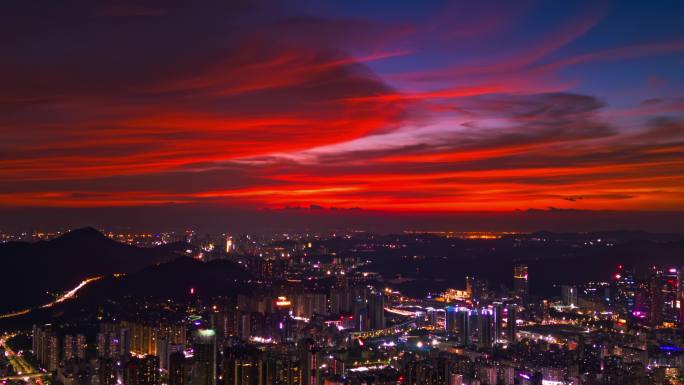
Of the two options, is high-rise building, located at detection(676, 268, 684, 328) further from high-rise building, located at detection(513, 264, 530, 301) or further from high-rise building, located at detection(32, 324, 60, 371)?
high-rise building, located at detection(32, 324, 60, 371)

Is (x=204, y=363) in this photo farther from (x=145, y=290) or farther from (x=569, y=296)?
(x=569, y=296)

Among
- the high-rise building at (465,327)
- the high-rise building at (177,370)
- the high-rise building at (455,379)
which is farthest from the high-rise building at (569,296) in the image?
the high-rise building at (177,370)

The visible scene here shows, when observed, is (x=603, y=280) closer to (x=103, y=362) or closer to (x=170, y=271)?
(x=170, y=271)

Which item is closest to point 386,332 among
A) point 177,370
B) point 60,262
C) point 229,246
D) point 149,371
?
point 177,370

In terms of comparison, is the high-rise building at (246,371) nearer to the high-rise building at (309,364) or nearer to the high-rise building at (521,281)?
the high-rise building at (309,364)

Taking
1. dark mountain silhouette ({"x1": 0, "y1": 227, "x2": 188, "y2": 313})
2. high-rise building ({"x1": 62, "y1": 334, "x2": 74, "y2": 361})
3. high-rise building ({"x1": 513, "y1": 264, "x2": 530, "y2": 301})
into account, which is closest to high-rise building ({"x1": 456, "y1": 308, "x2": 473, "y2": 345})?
high-rise building ({"x1": 513, "y1": 264, "x2": 530, "y2": 301})

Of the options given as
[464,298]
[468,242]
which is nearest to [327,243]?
[468,242]
